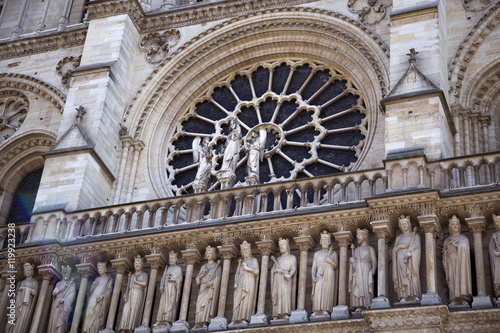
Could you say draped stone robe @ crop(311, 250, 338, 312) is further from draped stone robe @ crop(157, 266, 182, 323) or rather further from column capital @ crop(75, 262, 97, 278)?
column capital @ crop(75, 262, 97, 278)

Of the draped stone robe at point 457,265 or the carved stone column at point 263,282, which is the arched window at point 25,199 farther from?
the draped stone robe at point 457,265

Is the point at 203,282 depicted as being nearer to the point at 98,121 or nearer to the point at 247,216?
the point at 247,216

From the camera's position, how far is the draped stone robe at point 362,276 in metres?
13.6

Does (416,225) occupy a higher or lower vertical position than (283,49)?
lower

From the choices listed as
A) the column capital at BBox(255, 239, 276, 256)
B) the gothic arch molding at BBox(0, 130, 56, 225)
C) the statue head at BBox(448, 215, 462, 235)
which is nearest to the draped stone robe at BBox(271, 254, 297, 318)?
the column capital at BBox(255, 239, 276, 256)

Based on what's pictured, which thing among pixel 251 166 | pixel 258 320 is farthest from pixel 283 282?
pixel 251 166

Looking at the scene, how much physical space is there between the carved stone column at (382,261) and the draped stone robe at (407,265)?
145 millimetres

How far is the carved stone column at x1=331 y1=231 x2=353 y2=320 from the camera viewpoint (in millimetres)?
13578

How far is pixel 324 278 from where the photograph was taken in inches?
552

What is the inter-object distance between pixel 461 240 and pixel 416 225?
2.55ft

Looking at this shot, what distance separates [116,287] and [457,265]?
5569mm

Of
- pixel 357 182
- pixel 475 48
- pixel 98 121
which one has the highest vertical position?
pixel 475 48

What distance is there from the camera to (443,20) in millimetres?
17094

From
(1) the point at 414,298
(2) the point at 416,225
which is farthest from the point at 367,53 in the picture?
(1) the point at 414,298
